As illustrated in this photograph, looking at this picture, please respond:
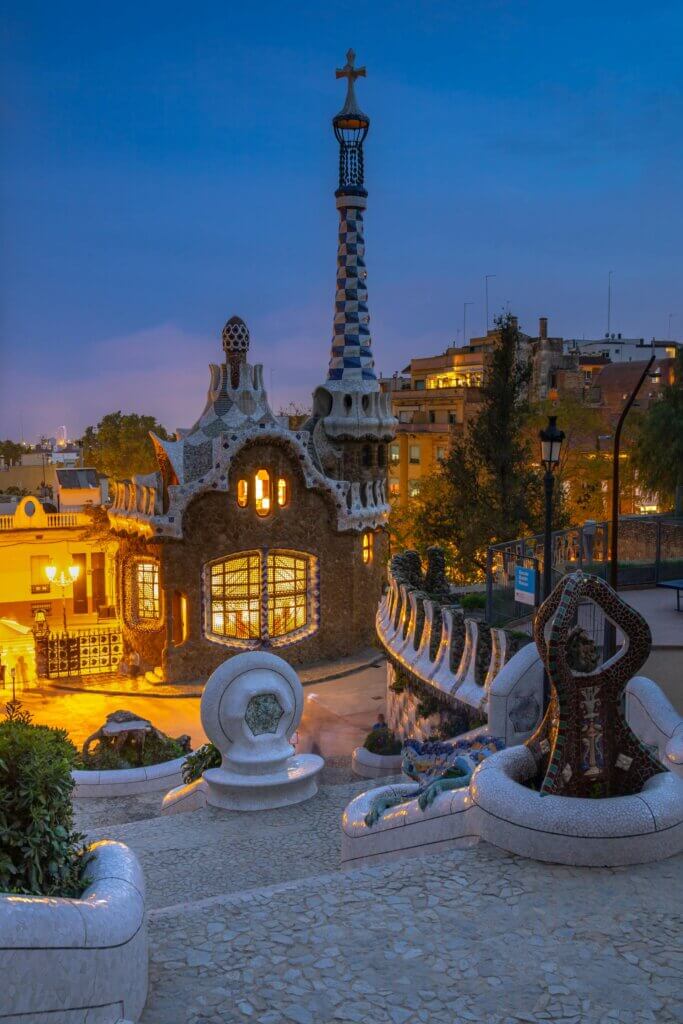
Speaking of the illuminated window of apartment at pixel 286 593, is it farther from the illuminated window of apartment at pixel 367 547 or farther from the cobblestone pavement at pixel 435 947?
the cobblestone pavement at pixel 435 947

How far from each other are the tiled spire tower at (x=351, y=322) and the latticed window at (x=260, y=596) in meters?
4.19

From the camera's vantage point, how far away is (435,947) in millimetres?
5789

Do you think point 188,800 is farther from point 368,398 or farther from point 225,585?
point 368,398

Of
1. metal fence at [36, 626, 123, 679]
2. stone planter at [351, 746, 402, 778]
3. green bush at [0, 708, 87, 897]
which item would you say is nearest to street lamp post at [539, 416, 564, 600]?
stone planter at [351, 746, 402, 778]

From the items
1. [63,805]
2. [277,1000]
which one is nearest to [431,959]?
[277,1000]

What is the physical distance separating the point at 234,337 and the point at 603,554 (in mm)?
12366

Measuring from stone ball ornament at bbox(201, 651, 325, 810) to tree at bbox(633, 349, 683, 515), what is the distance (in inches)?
683

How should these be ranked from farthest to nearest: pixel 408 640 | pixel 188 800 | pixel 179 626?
1. pixel 179 626
2. pixel 408 640
3. pixel 188 800

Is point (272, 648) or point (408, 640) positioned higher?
point (408, 640)

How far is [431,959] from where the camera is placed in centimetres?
567

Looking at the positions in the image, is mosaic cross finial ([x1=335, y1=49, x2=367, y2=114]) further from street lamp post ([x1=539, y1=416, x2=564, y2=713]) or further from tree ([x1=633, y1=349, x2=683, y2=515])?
street lamp post ([x1=539, y1=416, x2=564, y2=713])

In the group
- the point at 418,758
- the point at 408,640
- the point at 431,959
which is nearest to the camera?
the point at 431,959

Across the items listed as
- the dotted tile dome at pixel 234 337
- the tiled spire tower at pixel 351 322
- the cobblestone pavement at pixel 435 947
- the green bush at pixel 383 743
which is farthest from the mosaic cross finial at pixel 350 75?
the cobblestone pavement at pixel 435 947

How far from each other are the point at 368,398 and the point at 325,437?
157 centimetres
